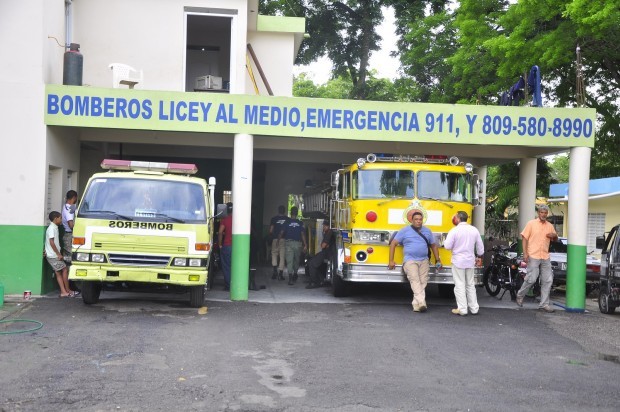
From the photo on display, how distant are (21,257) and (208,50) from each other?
31.4ft

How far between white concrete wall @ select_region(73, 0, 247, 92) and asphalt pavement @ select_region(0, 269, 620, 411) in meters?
5.58

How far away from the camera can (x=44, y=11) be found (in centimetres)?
1370

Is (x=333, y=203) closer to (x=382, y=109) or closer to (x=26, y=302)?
(x=382, y=109)

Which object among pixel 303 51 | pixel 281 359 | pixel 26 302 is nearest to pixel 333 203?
pixel 26 302

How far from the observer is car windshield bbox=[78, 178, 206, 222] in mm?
12062

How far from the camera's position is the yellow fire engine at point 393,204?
13766 mm

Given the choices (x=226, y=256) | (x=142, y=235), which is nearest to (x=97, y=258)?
(x=142, y=235)

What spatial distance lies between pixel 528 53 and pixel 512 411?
55.2 ft

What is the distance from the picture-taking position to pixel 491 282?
16.7m

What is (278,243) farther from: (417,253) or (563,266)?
(563,266)

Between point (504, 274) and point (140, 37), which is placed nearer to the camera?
point (504, 274)

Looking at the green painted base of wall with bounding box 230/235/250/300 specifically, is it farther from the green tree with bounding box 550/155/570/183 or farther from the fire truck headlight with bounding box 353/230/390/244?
the green tree with bounding box 550/155/570/183

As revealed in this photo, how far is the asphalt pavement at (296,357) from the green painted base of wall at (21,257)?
0.46 metres

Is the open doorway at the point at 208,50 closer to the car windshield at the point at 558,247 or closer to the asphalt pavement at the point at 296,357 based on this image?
the asphalt pavement at the point at 296,357
